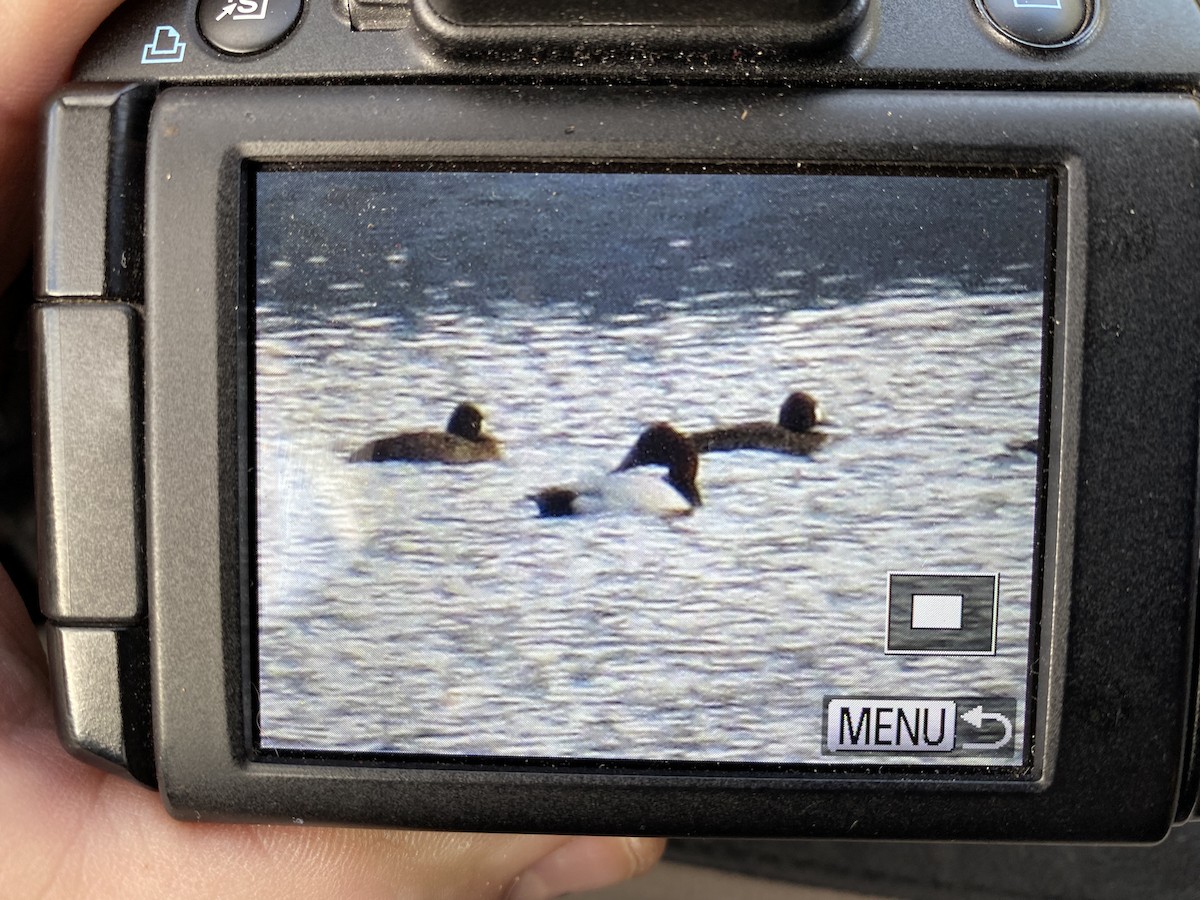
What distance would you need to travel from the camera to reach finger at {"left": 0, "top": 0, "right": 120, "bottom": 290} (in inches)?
17.6

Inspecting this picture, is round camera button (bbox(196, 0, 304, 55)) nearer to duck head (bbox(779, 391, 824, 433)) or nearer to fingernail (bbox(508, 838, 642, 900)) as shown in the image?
duck head (bbox(779, 391, 824, 433))

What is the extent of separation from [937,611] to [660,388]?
137mm

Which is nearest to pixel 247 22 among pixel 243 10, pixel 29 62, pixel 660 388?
pixel 243 10

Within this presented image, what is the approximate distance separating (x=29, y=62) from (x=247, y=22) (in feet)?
0.36

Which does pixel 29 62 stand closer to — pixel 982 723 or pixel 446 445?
pixel 446 445

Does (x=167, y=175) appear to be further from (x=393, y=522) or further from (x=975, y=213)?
(x=975, y=213)

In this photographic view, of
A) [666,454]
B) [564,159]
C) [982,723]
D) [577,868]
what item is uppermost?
[564,159]

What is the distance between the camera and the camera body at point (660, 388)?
406 mm

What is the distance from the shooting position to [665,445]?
410 millimetres

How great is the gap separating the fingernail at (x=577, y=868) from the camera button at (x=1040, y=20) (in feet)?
1.38

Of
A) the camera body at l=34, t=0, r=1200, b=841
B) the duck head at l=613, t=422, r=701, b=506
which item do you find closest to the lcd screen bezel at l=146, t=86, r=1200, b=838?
the camera body at l=34, t=0, r=1200, b=841

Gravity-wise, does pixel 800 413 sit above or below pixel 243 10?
below

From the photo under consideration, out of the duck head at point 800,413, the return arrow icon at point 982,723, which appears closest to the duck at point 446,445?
the duck head at point 800,413

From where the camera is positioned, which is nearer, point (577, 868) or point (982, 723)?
point (982, 723)
